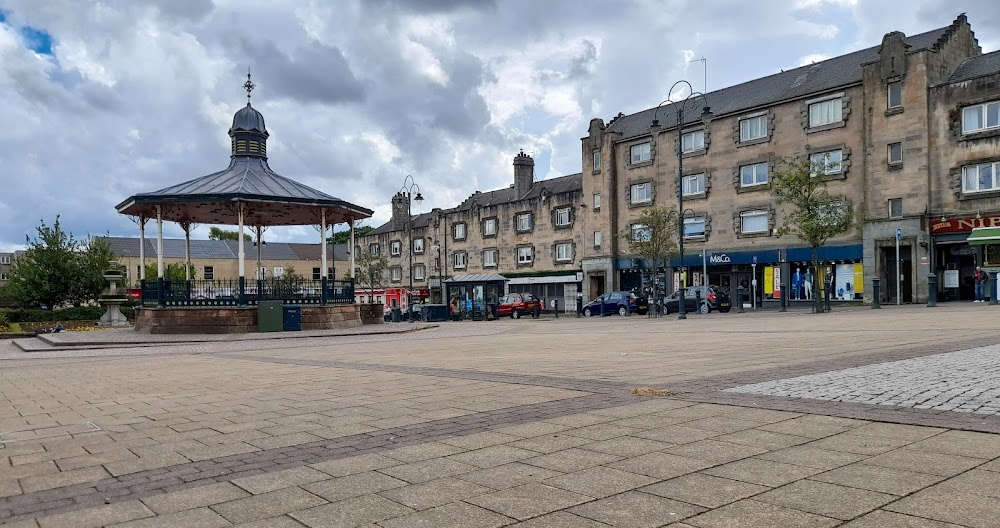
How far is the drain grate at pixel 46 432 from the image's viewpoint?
6273 mm

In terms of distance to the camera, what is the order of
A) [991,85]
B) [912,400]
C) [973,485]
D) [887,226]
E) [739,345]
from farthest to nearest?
[887,226]
[991,85]
[739,345]
[912,400]
[973,485]

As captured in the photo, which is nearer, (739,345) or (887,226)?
(739,345)

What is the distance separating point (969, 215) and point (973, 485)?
37.1 m

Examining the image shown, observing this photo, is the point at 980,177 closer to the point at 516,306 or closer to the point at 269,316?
the point at 516,306

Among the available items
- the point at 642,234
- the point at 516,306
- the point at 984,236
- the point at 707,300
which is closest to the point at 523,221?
the point at 516,306

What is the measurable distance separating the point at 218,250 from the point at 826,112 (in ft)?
257

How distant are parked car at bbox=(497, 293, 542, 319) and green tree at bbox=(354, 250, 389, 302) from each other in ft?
82.6

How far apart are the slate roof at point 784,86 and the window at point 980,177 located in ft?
22.1

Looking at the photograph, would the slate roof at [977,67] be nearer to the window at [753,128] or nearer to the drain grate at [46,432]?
the window at [753,128]

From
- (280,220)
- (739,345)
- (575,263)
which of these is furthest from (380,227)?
(739,345)

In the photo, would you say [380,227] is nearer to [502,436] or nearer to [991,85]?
[991,85]

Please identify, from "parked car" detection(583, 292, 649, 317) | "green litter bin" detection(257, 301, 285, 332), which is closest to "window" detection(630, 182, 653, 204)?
"parked car" detection(583, 292, 649, 317)

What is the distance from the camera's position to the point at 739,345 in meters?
14.0

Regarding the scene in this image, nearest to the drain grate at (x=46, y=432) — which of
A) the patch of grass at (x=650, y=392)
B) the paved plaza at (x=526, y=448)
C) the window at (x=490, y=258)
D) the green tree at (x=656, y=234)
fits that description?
A: the paved plaza at (x=526, y=448)
